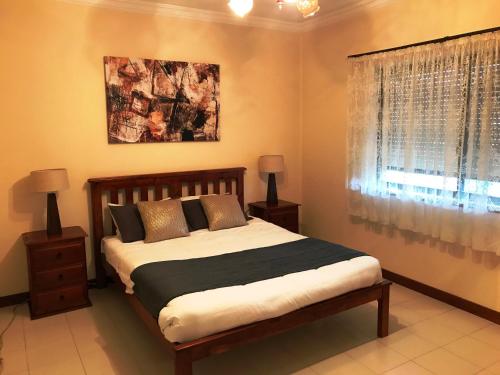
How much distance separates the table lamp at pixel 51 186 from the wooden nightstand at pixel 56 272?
103mm

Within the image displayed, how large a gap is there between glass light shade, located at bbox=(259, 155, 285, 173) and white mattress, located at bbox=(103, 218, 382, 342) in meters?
1.02

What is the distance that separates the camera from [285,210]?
4461mm

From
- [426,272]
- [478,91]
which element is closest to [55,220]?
[426,272]

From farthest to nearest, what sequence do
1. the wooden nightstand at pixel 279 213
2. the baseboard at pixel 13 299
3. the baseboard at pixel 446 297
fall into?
the wooden nightstand at pixel 279 213
the baseboard at pixel 13 299
the baseboard at pixel 446 297

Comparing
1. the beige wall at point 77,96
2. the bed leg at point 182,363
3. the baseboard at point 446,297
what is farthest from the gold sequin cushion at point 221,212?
the bed leg at point 182,363

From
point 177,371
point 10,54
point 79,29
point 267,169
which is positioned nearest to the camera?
point 177,371

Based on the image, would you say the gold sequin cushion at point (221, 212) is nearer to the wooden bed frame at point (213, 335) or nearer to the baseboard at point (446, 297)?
the wooden bed frame at point (213, 335)

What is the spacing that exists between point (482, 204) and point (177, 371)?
2460mm

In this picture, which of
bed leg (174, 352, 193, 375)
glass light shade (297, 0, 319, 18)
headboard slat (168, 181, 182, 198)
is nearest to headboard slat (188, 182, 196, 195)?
headboard slat (168, 181, 182, 198)

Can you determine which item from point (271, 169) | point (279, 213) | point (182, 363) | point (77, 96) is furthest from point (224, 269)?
point (77, 96)

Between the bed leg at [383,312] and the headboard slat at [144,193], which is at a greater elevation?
the headboard slat at [144,193]

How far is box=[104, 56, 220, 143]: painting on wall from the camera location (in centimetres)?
379

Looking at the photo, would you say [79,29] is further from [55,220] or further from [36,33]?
[55,220]

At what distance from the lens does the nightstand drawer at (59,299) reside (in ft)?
10.7
